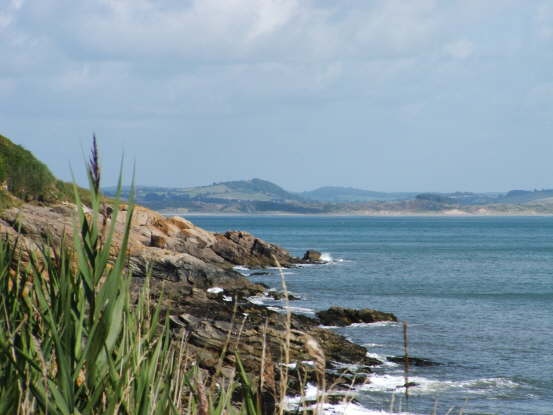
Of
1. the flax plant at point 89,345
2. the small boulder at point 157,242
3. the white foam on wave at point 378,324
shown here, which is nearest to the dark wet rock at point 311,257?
the small boulder at point 157,242

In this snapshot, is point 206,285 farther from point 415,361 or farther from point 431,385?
point 431,385

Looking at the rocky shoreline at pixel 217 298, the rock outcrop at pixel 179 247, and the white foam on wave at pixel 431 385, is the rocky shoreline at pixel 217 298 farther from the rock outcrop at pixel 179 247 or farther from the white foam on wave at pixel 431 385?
the white foam on wave at pixel 431 385

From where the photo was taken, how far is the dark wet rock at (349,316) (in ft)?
113

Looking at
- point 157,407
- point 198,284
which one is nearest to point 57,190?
point 198,284

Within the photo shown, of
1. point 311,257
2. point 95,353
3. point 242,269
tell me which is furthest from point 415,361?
point 311,257

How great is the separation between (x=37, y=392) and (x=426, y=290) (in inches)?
1957

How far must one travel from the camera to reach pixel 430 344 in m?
30.2

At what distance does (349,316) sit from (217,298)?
6.93 m

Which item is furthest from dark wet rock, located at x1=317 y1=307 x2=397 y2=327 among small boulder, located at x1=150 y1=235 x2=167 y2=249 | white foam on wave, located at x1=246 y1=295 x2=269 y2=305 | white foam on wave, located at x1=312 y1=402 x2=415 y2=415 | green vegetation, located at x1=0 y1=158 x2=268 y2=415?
green vegetation, located at x1=0 y1=158 x2=268 y2=415

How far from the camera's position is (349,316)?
3497 cm

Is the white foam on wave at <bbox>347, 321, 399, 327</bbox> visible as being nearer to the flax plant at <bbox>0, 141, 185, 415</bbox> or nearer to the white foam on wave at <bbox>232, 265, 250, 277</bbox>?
the white foam on wave at <bbox>232, 265, 250, 277</bbox>

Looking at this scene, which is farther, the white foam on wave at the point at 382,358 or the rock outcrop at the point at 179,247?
the rock outcrop at the point at 179,247

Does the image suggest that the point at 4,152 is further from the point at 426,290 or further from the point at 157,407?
the point at 157,407

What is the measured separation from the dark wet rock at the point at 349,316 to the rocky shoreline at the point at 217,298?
0.05 meters
